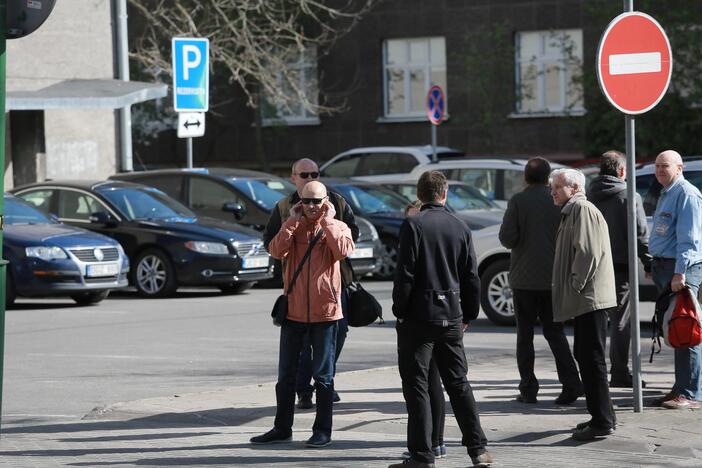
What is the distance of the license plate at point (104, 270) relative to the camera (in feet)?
59.1

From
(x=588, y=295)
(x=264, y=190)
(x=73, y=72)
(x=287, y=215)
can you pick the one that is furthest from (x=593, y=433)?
(x=73, y=72)

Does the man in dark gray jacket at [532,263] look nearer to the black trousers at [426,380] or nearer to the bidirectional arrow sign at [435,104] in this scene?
the black trousers at [426,380]

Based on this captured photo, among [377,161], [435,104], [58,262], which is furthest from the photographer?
[377,161]

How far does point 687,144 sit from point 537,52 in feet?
20.0

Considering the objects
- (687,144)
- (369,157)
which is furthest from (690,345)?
(687,144)

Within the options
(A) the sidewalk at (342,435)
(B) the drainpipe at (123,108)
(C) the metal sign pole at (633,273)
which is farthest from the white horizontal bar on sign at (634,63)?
(B) the drainpipe at (123,108)

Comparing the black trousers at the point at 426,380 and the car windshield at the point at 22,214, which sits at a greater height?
the car windshield at the point at 22,214

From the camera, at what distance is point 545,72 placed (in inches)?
1475

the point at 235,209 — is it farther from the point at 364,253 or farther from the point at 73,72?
the point at 73,72

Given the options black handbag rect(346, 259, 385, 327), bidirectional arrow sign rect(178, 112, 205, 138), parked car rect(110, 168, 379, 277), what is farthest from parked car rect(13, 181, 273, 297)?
black handbag rect(346, 259, 385, 327)

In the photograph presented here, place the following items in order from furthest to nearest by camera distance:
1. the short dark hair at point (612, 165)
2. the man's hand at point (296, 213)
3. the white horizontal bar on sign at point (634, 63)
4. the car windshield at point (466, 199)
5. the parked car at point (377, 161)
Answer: the parked car at point (377, 161) < the car windshield at point (466, 199) < the short dark hair at point (612, 165) < the white horizontal bar on sign at point (634, 63) < the man's hand at point (296, 213)

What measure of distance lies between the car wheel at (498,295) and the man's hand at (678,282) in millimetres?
5729

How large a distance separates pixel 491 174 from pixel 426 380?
17.0 meters

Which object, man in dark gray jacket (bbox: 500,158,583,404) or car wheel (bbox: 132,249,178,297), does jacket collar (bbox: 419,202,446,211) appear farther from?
car wheel (bbox: 132,249,178,297)
